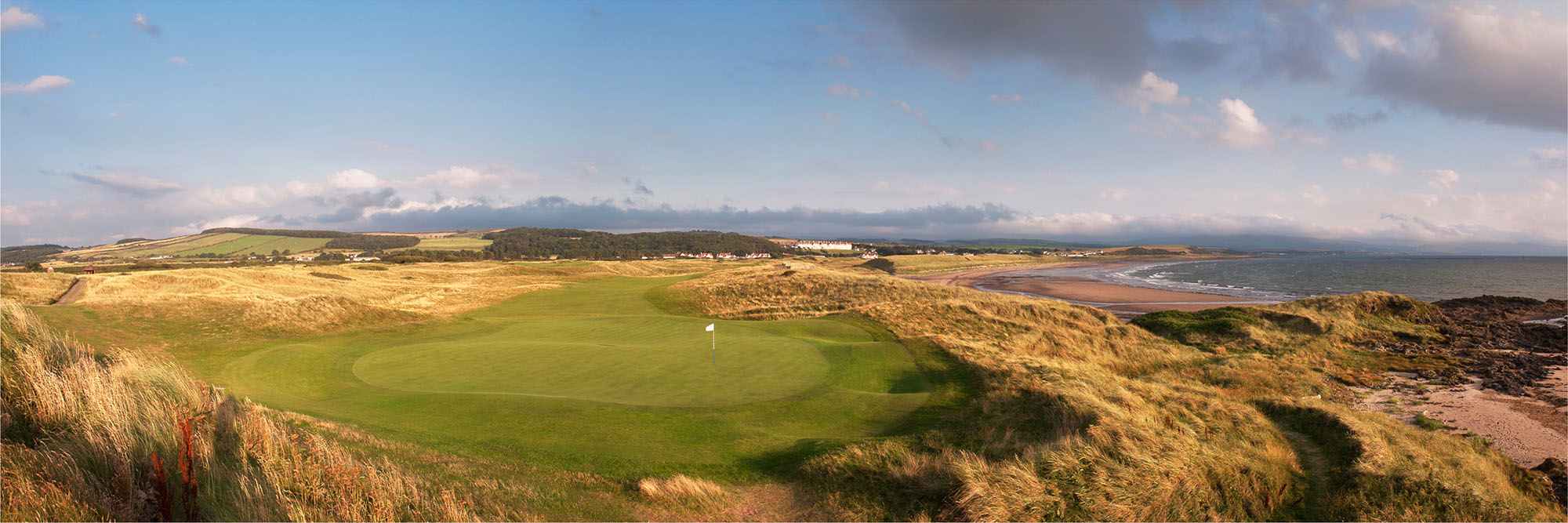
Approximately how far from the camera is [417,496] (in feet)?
15.7

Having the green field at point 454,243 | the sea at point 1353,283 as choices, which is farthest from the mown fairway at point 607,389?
the green field at point 454,243

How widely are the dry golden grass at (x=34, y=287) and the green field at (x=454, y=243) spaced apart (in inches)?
3731

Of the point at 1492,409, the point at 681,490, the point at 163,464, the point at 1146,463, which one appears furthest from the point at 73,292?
the point at 1492,409

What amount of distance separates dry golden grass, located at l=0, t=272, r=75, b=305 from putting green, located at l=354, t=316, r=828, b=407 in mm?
24409

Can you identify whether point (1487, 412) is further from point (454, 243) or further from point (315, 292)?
point (454, 243)

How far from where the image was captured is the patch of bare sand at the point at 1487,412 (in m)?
11.2

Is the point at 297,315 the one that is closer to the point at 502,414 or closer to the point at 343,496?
the point at 502,414

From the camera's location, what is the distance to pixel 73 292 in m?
27.8

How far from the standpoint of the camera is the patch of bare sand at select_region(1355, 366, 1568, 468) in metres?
11.2

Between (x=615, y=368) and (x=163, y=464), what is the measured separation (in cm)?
958

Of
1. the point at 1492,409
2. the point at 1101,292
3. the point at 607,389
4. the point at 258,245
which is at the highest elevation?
the point at 258,245

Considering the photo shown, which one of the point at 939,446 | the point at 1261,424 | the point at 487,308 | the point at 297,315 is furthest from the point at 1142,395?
the point at 487,308

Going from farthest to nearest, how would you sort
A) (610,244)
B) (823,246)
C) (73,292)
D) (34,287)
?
(823,246)
(610,244)
(34,287)
(73,292)

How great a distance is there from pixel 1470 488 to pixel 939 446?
19.5ft
